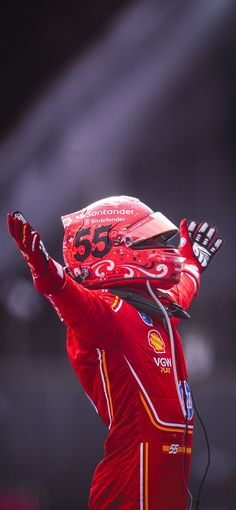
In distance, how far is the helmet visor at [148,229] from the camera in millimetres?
2262

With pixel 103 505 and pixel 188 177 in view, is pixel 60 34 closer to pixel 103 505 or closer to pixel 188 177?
pixel 188 177

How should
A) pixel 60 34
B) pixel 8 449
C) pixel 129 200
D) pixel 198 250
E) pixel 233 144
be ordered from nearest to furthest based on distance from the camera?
pixel 129 200 → pixel 198 250 → pixel 8 449 → pixel 60 34 → pixel 233 144

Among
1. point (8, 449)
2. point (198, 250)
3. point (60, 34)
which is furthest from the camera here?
point (60, 34)

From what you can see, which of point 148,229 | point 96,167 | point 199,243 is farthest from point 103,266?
point 96,167

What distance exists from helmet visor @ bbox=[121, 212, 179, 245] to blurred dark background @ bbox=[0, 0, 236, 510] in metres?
1.60

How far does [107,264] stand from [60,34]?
228 cm

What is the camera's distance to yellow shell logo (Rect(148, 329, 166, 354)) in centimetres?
218

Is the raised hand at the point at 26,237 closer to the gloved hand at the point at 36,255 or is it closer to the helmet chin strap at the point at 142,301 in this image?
the gloved hand at the point at 36,255

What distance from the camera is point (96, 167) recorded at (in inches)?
167

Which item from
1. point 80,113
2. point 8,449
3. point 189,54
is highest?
point 189,54

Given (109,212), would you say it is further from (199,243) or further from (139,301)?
(199,243)

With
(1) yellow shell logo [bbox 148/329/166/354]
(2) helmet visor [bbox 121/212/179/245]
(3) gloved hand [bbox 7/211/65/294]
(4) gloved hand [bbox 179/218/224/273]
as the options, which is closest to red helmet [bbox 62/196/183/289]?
(2) helmet visor [bbox 121/212/179/245]

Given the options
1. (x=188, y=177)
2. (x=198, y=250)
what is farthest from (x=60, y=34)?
(x=198, y=250)

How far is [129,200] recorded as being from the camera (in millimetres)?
2418
